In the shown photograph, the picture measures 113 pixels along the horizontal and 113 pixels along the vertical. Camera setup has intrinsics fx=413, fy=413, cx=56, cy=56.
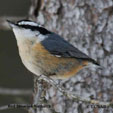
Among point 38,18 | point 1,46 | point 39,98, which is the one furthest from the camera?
point 1,46

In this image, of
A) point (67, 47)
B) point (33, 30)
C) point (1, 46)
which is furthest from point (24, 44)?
point (1, 46)

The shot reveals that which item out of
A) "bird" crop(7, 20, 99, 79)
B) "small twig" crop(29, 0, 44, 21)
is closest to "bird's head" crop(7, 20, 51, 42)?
"bird" crop(7, 20, 99, 79)

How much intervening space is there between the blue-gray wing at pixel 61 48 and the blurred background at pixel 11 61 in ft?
6.44

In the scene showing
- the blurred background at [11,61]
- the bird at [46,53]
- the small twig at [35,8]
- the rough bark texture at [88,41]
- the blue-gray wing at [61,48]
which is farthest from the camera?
the blurred background at [11,61]

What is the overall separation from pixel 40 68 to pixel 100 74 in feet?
2.40

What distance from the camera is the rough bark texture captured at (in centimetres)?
434

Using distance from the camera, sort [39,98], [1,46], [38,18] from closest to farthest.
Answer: [39,98] < [38,18] < [1,46]

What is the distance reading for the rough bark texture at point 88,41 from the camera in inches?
171

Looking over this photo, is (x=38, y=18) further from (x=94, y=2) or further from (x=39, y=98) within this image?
(x=39, y=98)

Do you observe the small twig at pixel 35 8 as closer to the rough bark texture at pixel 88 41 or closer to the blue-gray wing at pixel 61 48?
the rough bark texture at pixel 88 41

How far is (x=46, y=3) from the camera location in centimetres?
461

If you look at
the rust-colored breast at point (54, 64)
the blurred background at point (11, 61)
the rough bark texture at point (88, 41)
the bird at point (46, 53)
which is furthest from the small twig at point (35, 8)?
the blurred background at point (11, 61)

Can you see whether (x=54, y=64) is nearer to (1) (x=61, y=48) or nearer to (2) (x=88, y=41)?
(1) (x=61, y=48)

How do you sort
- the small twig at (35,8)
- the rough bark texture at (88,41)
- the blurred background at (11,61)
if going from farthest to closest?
the blurred background at (11,61)
the small twig at (35,8)
the rough bark texture at (88,41)
